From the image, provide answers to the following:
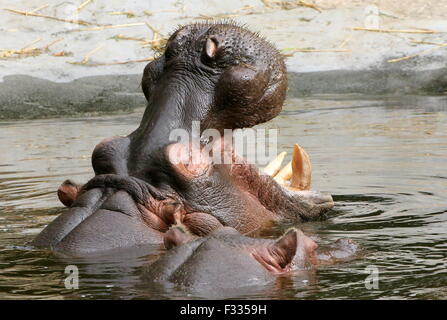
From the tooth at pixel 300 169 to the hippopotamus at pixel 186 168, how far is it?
6.1 inches

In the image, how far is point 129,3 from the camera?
44.4ft

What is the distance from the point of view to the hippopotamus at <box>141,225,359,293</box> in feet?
12.8

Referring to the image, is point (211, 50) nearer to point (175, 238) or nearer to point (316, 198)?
point (316, 198)

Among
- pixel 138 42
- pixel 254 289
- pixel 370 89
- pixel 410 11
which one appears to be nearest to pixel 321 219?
pixel 254 289

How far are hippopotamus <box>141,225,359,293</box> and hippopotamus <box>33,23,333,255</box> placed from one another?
42cm

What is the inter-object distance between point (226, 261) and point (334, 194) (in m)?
2.56

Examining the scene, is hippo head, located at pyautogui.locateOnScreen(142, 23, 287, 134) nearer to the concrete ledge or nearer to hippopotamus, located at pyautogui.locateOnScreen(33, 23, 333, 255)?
hippopotamus, located at pyautogui.locateOnScreen(33, 23, 333, 255)

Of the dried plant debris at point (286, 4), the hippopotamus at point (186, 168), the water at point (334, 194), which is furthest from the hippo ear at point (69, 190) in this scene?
the dried plant debris at point (286, 4)

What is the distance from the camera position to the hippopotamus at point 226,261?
3.91 metres

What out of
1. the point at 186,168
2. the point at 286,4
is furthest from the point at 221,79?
the point at 286,4

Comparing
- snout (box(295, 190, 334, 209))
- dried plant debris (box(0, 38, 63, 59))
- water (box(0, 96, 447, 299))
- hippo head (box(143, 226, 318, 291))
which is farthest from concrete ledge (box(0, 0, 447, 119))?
hippo head (box(143, 226, 318, 291))

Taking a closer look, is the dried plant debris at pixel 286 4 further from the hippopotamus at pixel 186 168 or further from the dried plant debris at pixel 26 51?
the hippopotamus at pixel 186 168

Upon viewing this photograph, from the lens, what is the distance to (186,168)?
479 cm

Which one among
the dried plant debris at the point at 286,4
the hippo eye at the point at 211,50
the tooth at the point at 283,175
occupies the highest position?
the hippo eye at the point at 211,50
